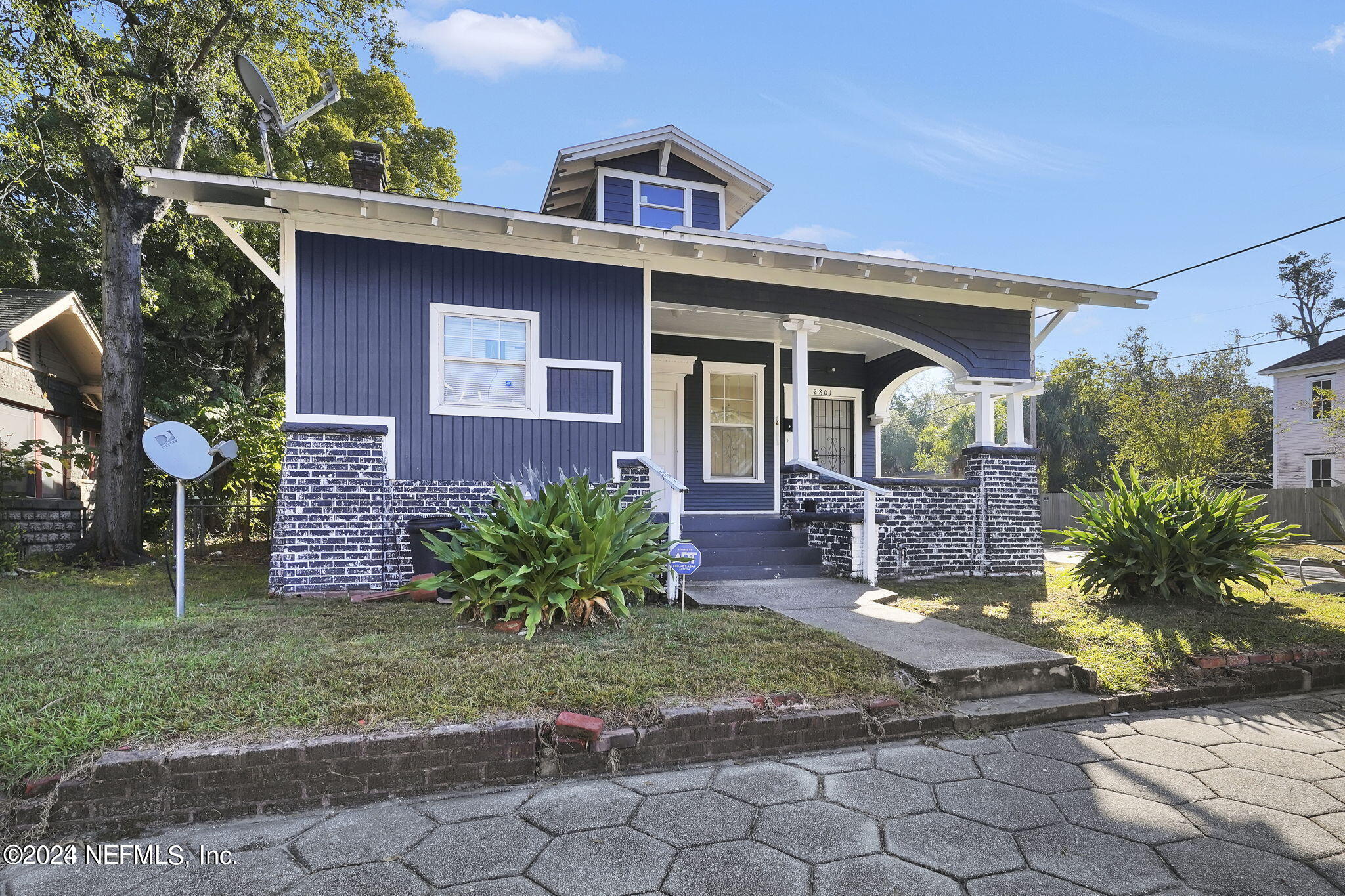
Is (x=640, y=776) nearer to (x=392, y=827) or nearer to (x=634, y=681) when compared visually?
(x=634, y=681)

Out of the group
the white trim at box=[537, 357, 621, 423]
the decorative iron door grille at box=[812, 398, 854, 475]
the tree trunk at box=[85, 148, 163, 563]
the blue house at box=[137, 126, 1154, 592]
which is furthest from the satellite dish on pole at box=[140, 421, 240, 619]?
the decorative iron door grille at box=[812, 398, 854, 475]

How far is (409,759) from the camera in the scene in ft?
8.84

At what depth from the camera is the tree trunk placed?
9000mm

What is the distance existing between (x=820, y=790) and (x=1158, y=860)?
110cm

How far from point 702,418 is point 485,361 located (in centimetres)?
420

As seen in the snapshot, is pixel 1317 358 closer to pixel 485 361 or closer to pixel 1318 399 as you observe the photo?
pixel 1318 399

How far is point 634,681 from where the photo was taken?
3.36 meters

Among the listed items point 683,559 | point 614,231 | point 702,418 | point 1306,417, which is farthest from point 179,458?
point 1306,417

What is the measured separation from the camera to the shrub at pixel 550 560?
432cm

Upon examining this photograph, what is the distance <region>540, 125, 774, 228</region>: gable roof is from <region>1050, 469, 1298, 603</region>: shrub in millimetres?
6516

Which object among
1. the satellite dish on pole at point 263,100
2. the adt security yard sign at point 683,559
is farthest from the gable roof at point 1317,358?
the satellite dish on pole at point 263,100

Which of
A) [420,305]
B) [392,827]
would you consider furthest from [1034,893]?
[420,305]

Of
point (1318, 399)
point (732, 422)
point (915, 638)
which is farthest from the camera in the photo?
point (1318, 399)

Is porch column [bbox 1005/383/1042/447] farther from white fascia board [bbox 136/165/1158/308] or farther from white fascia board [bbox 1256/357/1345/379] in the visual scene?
white fascia board [bbox 1256/357/1345/379]
